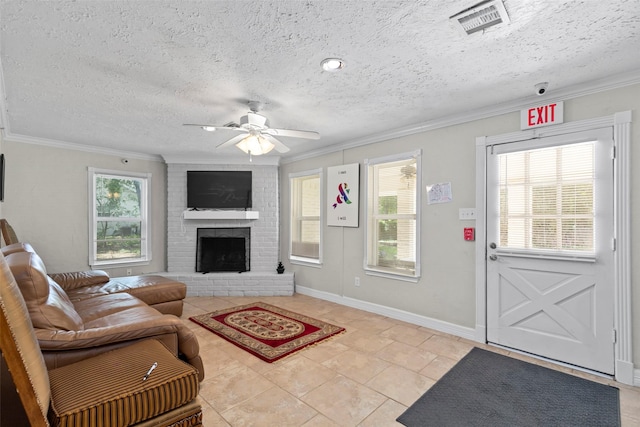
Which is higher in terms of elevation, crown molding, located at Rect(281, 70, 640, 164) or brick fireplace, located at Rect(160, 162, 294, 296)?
crown molding, located at Rect(281, 70, 640, 164)

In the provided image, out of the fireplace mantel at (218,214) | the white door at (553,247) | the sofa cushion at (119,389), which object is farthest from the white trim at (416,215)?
the sofa cushion at (119,389)

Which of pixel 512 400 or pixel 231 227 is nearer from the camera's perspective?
pixel 512 400

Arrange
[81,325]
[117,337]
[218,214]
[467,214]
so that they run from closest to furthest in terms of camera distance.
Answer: [117,337]
[81,325]
[467,214]
[218,214]

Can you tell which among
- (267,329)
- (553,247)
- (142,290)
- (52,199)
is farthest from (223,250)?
(553,247)

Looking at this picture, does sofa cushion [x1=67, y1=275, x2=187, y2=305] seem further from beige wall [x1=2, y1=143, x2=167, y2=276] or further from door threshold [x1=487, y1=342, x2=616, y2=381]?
door threshold [x1=487, y1=342, x2=616, y2=381]

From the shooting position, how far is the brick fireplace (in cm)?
508

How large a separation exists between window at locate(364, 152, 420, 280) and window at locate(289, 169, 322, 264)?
0.94m

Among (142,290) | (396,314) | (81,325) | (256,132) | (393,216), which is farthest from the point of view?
(393,216)

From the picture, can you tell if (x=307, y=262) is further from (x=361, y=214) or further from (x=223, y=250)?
(x=223, y=250)

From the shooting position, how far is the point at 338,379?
2.48m

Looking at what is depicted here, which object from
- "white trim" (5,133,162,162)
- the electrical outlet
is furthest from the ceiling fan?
"white trim" (5,133,162,162)

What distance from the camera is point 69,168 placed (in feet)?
14.8

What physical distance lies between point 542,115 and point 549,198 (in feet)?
2.43

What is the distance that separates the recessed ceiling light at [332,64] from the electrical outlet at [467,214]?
199 cm
